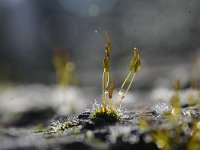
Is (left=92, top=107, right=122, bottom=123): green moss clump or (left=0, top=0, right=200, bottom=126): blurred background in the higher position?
(left=0, top=0, right=200, bottom=126): blurred background

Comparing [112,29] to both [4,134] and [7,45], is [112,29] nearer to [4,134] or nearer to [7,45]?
[7,45]

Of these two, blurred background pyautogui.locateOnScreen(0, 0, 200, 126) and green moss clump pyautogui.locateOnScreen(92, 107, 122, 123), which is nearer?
green moss clump pyautogui.locateOnScreen(92, 107, 122, 123)

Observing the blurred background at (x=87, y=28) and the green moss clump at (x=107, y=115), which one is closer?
the green moss clump at (x=107, y=115)

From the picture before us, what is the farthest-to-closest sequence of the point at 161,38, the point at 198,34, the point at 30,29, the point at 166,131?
the point at 30,29
the point at 161,38
the point at 198,34
the point at 166,131

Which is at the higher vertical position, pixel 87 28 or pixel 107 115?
pixel 87 28

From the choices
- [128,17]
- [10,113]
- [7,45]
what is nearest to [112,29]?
[128,17]

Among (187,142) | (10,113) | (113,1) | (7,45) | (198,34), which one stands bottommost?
(187,142)

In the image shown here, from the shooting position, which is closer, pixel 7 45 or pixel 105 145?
pixel 105 145

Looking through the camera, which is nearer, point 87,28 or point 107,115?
point 107,115

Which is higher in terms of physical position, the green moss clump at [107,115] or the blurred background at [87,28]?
the blurred background at [87,28]

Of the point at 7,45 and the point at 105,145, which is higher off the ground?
the point at 7,45

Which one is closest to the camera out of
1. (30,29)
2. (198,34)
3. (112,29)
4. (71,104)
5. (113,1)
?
(71,104)
